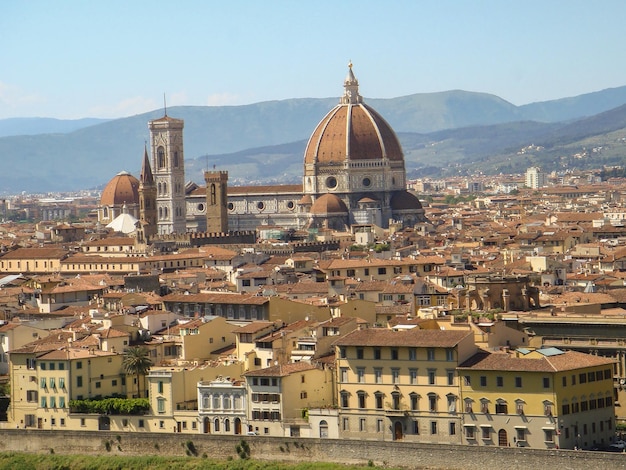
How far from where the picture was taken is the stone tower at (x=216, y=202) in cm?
16288

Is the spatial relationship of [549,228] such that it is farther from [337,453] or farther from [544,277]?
[337,453]

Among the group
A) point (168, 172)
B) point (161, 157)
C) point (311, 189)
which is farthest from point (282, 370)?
point (311, 189)

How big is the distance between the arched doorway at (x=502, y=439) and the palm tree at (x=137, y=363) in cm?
1251

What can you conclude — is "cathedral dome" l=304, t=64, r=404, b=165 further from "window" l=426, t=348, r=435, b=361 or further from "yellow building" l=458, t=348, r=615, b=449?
"yellow building" l=458, t=348, r=615, b=449

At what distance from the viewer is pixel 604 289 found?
72.9 m

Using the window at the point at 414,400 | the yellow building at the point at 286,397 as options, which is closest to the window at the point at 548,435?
the window at the point at 414,400

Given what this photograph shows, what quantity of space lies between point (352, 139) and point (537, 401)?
12382 centimetres

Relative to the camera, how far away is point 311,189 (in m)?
172

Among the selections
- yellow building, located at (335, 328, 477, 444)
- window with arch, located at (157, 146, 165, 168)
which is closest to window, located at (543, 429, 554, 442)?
yellow building, located at (335, 328, 477, 444)

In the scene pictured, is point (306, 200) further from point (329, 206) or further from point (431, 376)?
point (431, 376)

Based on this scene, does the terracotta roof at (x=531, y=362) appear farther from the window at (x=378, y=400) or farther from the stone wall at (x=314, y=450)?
the window at (x=378, y=400)

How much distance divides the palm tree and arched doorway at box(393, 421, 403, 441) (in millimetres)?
9360

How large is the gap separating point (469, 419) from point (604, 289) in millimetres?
25362

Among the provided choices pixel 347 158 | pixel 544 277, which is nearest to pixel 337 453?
pixel 544 277
